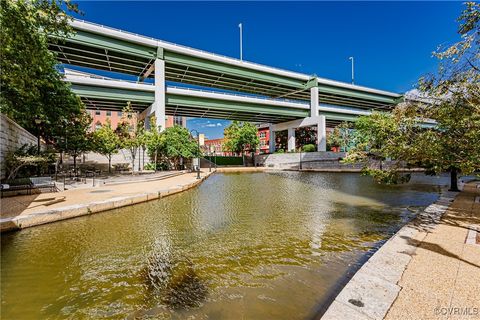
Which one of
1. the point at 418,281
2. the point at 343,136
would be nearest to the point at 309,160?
the point at 343,136

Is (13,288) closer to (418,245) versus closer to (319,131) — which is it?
(418,245)

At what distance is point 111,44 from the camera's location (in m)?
24.9

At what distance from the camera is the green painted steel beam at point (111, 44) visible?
23281mm

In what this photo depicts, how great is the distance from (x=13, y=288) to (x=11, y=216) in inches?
165

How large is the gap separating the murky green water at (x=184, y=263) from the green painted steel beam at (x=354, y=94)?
126 ft

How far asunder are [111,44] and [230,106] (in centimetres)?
1644

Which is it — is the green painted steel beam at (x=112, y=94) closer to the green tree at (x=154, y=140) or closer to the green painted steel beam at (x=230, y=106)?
the green painted steel beam at (x=230, y=106)

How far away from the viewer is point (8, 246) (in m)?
4.98

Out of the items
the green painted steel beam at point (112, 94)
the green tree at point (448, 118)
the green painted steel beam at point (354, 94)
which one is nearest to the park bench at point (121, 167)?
the green painted steel beam at point (112, 94)

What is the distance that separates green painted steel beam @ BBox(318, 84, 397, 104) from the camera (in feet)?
137

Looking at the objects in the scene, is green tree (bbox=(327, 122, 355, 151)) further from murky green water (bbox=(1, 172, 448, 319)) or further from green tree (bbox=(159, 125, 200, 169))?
murky green water (bbox=(1, 172, 448, 319))

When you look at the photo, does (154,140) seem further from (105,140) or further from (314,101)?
(314,101)

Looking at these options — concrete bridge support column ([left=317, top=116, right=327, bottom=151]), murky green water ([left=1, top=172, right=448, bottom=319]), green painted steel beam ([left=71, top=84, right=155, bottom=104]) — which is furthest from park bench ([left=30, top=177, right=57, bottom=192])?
concrete bridge support column ([left=317, top=116, right=327, bottom=151])

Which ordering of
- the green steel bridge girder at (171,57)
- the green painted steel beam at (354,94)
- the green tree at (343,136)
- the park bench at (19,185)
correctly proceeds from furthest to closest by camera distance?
the green tree at (343,136)
the green painted steel beam at (354,94)
the green steel bridge girder at (171,57)
the park bench at (19,185)
